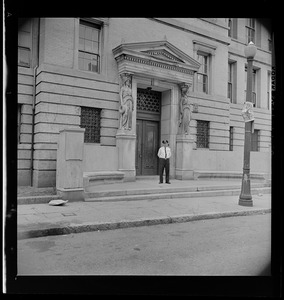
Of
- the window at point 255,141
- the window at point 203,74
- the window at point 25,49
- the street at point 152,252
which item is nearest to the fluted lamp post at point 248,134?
the street at point 152,252

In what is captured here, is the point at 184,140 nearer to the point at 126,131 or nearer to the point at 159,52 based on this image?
the point at 126,131

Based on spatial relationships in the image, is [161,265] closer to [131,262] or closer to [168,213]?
[131,262]

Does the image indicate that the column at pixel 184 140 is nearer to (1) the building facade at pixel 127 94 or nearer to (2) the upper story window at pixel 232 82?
(1) the building facade at pixel 127 94

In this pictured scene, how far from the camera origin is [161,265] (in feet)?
13.4

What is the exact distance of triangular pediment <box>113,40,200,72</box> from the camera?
12266 millimetres

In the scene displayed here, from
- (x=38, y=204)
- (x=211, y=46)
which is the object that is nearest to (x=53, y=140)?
(x=38, y=204)

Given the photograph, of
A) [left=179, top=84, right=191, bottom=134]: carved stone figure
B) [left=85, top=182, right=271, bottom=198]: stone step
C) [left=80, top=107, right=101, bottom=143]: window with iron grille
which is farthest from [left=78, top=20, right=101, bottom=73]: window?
[left=85, top=182, right=271, bottom=198]: stone step

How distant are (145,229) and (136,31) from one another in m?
10.4

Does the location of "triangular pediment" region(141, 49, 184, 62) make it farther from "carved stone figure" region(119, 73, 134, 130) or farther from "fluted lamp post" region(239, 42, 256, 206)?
"fluted lamp post" region(239, 42, 256, 206)

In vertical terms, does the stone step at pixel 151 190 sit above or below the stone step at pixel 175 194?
above

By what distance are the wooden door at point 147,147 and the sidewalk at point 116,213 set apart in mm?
4519

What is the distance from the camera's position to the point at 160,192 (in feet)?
32.8

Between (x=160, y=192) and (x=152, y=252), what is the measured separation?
17.6 feet

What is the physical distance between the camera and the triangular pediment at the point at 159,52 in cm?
1227
